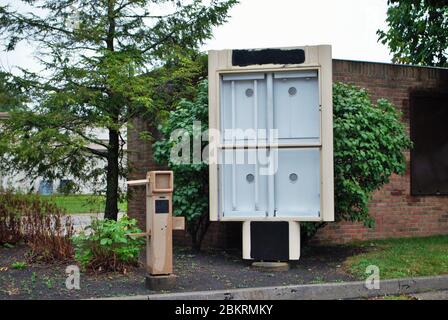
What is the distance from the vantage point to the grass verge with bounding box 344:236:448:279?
8.52 metres

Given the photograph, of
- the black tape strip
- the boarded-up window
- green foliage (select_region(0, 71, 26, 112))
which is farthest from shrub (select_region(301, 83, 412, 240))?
green foliage (select_region(0, 71, 26, 112))

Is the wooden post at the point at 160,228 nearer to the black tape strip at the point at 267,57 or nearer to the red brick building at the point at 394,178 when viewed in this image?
the black tape strip at the point at 267,57

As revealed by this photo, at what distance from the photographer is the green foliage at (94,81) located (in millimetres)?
10586

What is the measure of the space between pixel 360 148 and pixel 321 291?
291 centimetres

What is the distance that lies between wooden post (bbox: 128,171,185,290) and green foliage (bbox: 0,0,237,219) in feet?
9.57

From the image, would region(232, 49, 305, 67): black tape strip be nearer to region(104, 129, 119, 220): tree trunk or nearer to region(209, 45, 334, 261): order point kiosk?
region(209, 45, 334, 261): order point kiosk

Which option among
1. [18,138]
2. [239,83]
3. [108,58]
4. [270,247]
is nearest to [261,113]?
[239,83]

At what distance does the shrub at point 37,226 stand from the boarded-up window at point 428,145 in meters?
6.93

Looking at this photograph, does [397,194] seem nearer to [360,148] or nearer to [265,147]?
[360,148]

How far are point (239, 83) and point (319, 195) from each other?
6.24ft

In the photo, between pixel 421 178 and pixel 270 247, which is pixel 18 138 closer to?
pixel 270 247

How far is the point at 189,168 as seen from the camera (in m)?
10.0

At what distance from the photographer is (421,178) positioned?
13.0 m

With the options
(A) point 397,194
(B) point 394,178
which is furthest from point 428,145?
(A) point 397,194
